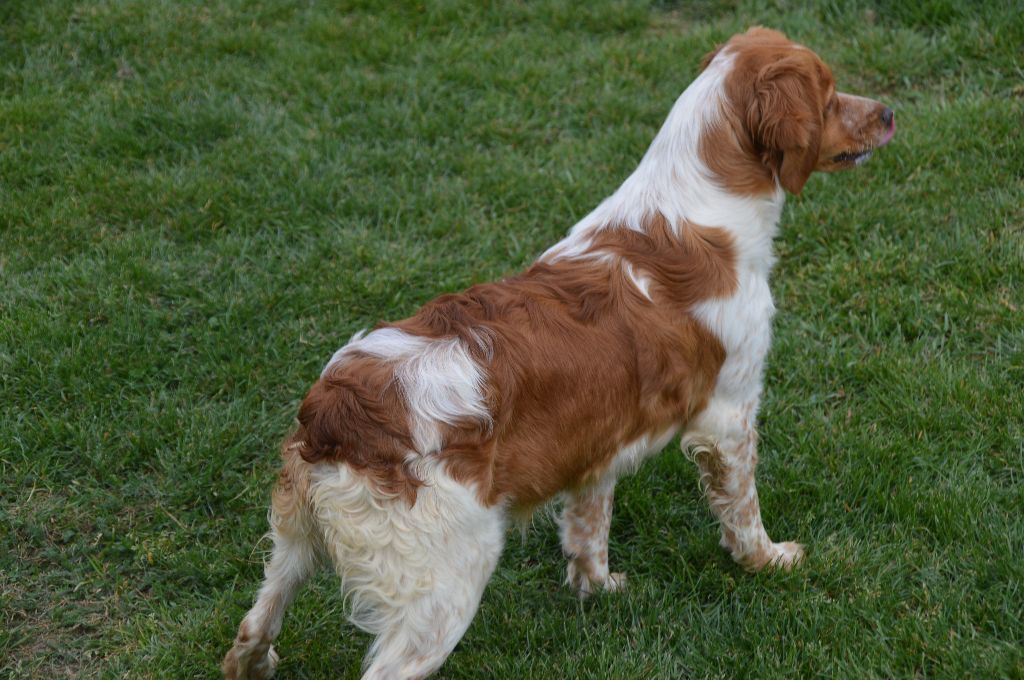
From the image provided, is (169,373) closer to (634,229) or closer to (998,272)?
(634,229)

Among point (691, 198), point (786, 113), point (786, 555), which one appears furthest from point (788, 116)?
point (786, 555)

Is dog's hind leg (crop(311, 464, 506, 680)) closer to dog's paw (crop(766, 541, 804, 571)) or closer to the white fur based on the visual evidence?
the white fur

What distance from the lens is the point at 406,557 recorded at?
304 cm

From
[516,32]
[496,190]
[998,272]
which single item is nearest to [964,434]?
[998,272]

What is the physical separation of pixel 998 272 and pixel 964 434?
1109mm

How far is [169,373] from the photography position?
4.95 m

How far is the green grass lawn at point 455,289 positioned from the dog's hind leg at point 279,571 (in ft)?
0.92

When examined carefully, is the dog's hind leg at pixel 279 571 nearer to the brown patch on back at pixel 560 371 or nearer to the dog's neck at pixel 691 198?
the brown patch on back at pixel 560 371

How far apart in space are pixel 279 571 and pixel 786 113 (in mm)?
2243

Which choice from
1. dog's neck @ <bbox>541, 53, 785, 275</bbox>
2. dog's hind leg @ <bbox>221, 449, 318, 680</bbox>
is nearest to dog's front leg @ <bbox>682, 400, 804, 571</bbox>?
dog's neck @ <bbox>541, 53, 785, 275</bbox>

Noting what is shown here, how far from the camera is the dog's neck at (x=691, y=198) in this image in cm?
371

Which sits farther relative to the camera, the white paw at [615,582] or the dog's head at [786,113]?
the white paw at [615,582]

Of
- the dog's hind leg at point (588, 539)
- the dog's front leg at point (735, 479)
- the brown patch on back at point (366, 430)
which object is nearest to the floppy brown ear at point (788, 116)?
the dog's front leg at point (735, 479)

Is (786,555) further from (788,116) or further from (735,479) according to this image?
(788,116)
